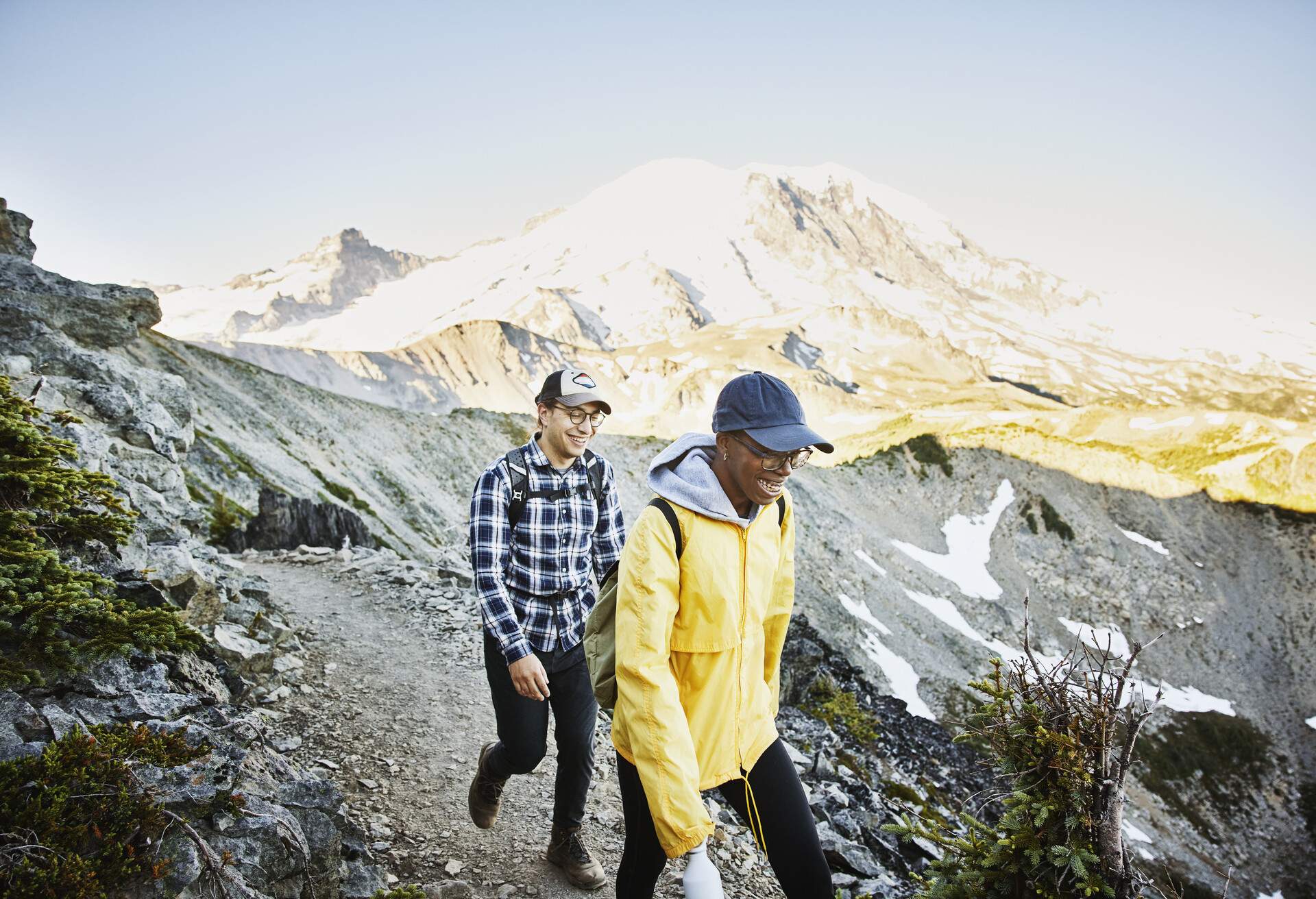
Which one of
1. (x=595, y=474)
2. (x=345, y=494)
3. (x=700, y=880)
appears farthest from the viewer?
(x=345, y=494)

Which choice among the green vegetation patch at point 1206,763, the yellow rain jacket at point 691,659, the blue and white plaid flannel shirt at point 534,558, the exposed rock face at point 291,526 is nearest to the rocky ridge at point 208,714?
the blue and white plaid flannel shirt at point 534,558

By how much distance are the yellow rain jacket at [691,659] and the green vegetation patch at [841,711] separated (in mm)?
13015

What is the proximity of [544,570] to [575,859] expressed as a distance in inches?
93.9

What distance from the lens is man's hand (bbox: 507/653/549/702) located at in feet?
13.5

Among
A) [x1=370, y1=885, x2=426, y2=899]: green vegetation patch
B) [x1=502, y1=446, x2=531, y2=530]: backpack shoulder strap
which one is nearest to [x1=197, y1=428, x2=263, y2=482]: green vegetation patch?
[x1=502, y1=446, x2=531, y2=530]: backpack shoulder strap

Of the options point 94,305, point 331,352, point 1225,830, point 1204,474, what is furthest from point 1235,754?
point 331,352

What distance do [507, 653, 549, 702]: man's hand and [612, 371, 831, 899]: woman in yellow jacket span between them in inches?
34.2

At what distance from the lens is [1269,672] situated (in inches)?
2077

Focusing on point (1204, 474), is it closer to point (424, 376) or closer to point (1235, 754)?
point (1235, 754)

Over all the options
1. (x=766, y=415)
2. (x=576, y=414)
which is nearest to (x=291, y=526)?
(x=576, y=414)

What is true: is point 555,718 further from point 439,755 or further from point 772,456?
point 439,755

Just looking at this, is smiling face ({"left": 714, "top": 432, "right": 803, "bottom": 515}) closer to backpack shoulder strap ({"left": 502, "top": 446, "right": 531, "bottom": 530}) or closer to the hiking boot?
backpack shoulder strap ({"left": 502, "top": 446, "right": 531, "bottom": 530})

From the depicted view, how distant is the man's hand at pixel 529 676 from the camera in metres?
4.12

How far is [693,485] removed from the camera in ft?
10.5
